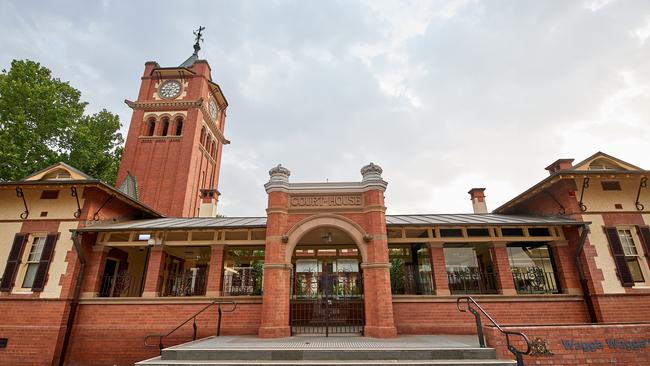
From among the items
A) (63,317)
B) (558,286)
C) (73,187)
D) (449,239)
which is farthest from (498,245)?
(73,187)

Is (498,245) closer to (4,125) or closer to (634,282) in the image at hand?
(634,282)

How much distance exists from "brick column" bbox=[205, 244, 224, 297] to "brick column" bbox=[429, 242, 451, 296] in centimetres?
763

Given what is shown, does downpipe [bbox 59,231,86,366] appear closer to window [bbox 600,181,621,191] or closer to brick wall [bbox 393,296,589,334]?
brick wall [bbox 393,296,589,334]

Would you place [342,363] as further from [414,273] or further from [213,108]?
[213,108]

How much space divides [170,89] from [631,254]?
30146mm

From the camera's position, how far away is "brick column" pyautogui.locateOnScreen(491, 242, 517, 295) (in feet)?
33.8

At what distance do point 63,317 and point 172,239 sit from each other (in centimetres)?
406

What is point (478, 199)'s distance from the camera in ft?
54.4

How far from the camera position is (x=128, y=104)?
24.3 m

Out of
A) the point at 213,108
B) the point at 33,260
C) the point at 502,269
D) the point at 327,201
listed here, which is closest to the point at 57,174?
the point at 33,260

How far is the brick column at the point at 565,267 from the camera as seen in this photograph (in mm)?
10234

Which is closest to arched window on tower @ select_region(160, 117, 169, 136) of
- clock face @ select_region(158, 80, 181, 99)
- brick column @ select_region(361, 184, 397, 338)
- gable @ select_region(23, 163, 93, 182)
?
clock face @ select_region(158, 80, 181, 99)

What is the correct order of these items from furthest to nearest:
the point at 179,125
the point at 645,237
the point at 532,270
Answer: the point at 179,125 < the point at 532,270 < the point at 645,237

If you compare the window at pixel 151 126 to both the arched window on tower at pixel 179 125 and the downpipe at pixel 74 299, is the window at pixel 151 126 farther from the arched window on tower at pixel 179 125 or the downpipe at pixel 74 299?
the downpipe at pixel 74 299
